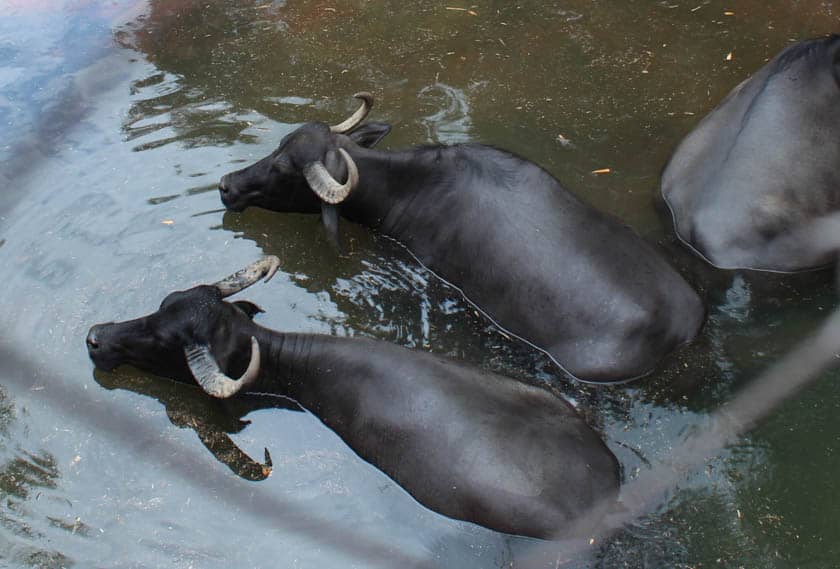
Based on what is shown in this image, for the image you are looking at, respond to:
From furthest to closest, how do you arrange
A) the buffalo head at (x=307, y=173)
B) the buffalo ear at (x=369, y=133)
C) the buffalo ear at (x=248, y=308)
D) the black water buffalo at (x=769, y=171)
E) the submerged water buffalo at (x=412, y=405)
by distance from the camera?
the buffalo ear at (x=369, y=133), the buffalo head at (x=307, y=173), the black water buffalo at (x=769, y=171), the buffalo ear at (x=248, y=308), the submerged water buffalo at (x=412, y=405)

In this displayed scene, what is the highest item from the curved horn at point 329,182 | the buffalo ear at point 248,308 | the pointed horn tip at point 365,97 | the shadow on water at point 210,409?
the pointed horn tip at point 365,97

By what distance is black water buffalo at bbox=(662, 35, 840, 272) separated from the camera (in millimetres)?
6320

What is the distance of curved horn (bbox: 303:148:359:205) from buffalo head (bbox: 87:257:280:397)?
89 centimetres

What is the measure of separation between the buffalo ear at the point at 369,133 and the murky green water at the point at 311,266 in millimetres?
617

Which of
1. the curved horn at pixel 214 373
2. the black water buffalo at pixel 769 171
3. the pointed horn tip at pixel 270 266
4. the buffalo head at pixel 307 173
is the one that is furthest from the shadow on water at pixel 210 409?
the black water buffalo at pixel 769 171

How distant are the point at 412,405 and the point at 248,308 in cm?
174

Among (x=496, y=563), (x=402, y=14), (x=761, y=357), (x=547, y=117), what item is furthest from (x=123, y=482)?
(x=402, y=14)

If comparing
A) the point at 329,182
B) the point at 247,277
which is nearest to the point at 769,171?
the point at 329,182

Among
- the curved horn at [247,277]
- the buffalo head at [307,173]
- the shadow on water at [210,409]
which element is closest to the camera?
the shadow on water at [210,409]

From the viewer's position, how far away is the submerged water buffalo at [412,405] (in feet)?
15.0

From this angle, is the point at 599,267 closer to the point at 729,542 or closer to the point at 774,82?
the point at 729,542

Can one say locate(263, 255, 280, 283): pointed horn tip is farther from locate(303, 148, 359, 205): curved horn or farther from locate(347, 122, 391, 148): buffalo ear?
locate(347, 122, 391, 148): buffalo ear

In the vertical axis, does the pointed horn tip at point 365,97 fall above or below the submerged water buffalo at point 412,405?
above

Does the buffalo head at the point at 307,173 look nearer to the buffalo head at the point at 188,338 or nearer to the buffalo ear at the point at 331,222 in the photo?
the buffalo ear at the point at 331,222
